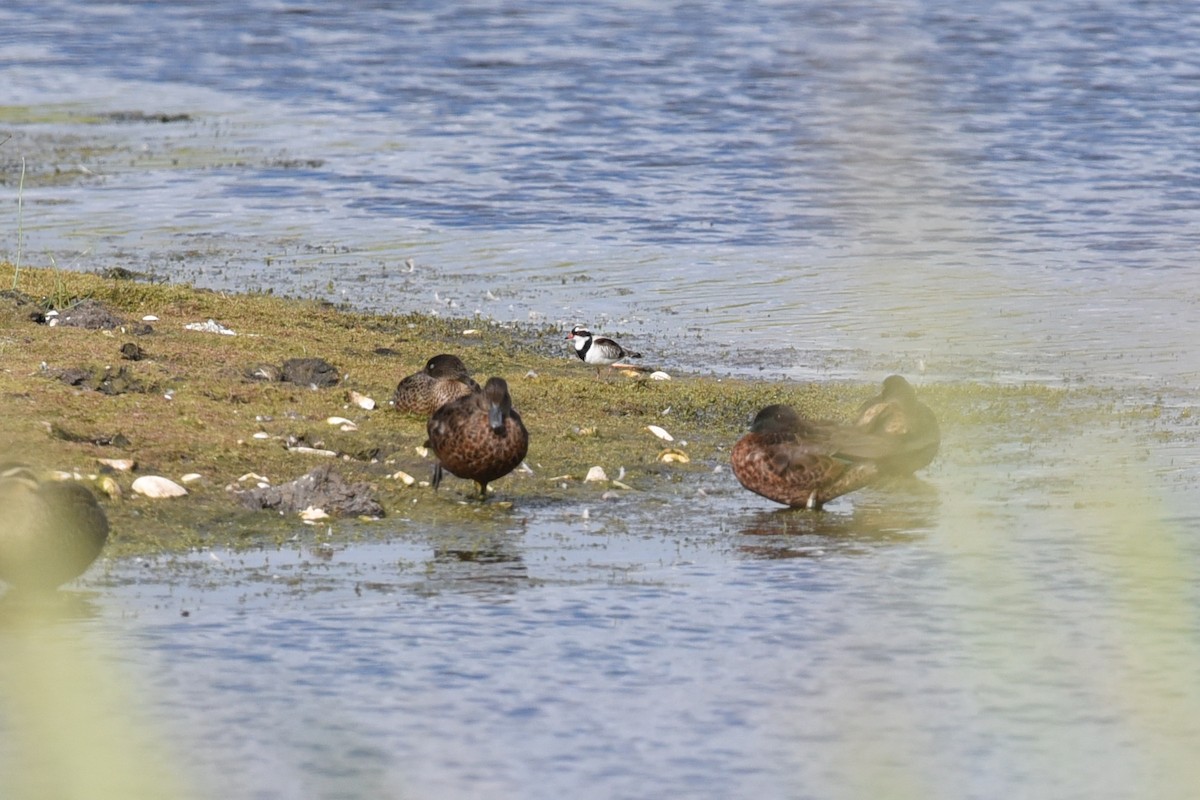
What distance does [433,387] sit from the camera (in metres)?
10.8

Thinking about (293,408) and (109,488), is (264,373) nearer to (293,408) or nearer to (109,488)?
(293,408)

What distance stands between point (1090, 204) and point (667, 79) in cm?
1119

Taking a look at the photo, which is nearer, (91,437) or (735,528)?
(735,528)

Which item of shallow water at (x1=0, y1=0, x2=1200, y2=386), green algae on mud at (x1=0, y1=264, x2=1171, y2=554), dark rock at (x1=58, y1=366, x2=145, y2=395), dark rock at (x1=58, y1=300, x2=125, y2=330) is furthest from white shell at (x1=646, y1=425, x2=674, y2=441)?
dark rock at (x1=58, y1=300, x2=125, y2=330)

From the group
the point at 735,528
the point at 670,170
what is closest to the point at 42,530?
the point at 735,528

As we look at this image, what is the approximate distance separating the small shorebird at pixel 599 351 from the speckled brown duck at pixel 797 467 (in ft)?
12.4

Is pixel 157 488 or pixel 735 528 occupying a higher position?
pixel 157 488

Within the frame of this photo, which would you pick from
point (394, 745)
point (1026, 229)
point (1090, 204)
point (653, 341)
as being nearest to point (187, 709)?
point (394, 745)

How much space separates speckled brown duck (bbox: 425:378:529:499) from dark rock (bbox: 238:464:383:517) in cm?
51

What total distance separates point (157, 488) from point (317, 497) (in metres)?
0.78

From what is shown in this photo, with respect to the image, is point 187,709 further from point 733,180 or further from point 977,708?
point 733,180

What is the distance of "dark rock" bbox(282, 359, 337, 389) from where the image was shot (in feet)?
37.4

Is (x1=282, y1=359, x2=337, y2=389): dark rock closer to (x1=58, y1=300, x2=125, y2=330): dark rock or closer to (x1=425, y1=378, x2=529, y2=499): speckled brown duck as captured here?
(x1=58, y1=300, x2=125, y2=330): dark rock

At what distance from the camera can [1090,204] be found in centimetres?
2097
